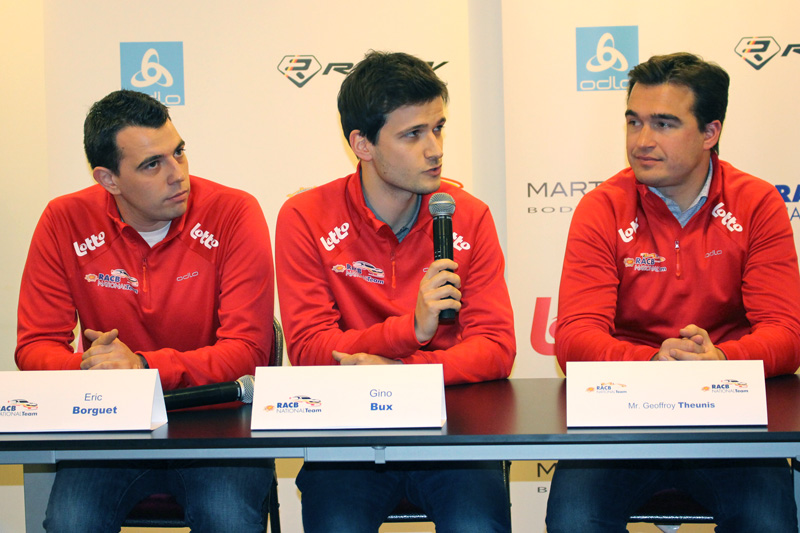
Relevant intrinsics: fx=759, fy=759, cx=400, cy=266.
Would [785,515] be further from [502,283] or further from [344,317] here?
[344,317]

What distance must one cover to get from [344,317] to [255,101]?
4.45ft

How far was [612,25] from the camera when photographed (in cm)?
295

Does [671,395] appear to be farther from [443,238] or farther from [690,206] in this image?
[690,206]

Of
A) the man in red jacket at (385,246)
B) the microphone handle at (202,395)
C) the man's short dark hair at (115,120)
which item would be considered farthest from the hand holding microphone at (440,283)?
the man's short dark hair at (115,120)

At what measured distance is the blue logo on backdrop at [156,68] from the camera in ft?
10.1

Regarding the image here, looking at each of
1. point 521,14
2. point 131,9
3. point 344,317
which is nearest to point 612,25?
point 521,14

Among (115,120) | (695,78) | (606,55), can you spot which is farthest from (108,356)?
(606,55)

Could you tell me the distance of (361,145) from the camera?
2182mm

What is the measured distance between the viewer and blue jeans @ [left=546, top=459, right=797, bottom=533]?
5.38 feet

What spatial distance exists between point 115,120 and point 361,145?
2.33 feet

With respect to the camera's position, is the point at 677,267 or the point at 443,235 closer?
the point at 443,235

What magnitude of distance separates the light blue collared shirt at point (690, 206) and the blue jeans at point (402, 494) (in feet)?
3.01

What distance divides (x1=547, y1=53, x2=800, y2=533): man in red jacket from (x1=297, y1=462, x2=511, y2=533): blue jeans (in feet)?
1.52

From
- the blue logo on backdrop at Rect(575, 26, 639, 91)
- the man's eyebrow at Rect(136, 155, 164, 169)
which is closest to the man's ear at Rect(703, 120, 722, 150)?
the blue logo on backdrop at Rect(575, 26, 639, 91)
